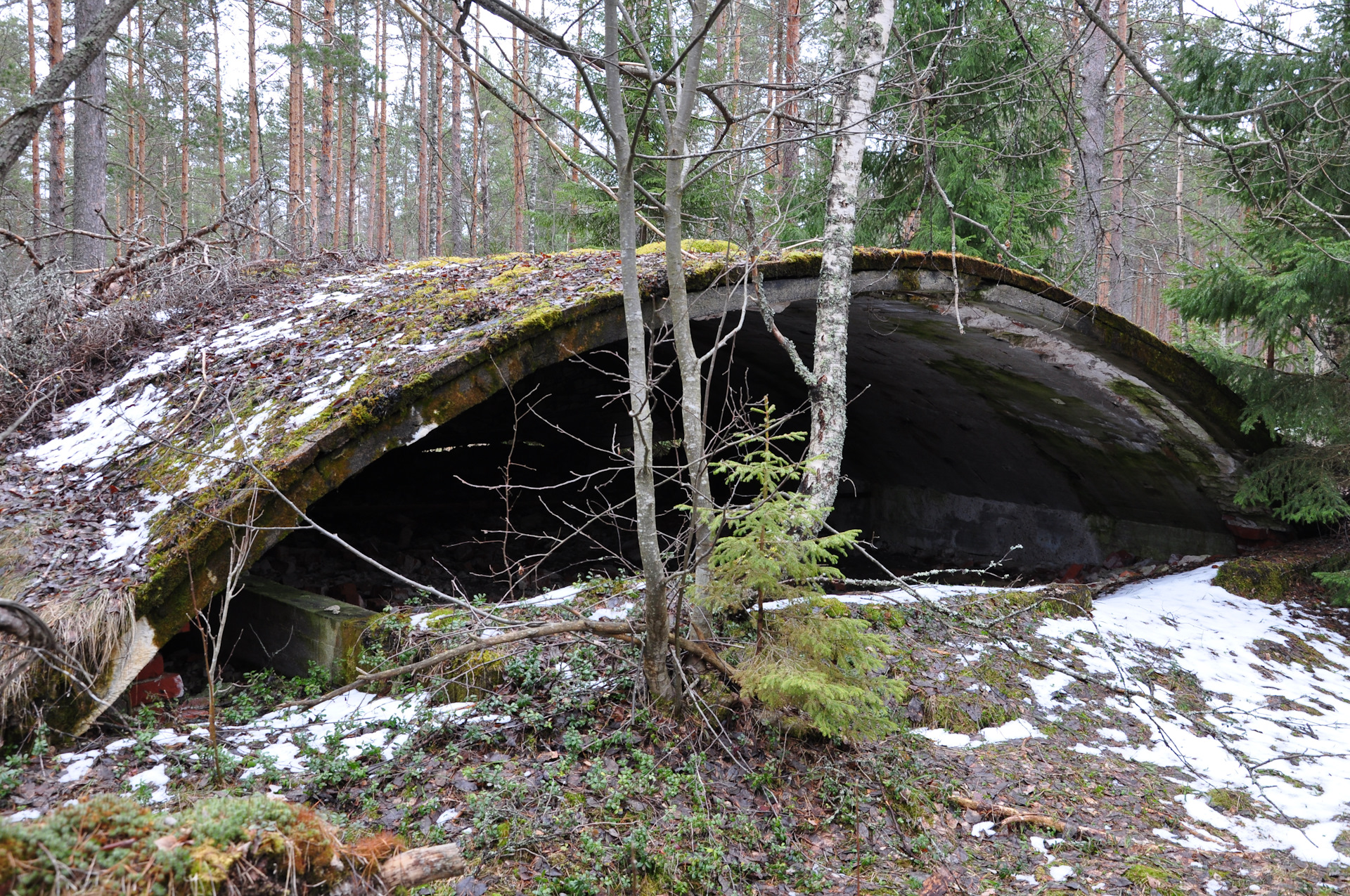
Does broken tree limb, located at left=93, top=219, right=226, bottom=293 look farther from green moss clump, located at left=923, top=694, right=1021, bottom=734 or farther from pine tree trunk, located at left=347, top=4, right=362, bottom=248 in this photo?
pine tree trunk, located at left=347, top=4, right=362, bottom=248

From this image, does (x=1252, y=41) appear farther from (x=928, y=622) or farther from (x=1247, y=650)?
(x=928, y=622)

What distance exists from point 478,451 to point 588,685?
637 centimetres

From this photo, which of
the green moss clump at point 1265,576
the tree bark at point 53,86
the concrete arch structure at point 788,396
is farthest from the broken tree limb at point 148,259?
the green moss clump at point 1265,576

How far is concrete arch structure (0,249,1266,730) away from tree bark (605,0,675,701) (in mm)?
723

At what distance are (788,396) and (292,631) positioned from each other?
720 centimetres

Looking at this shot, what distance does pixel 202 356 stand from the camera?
5488 mm

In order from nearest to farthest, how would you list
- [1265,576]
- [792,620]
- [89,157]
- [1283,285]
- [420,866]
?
[420,866]
[792,620]
[1283,285]
[1265,576]
[89,157]

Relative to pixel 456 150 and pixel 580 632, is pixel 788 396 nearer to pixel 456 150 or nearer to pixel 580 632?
pixel 580 632

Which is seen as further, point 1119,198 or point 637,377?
point 1119,198

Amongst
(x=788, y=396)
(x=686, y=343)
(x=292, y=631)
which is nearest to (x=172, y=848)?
(x=686, y=343)

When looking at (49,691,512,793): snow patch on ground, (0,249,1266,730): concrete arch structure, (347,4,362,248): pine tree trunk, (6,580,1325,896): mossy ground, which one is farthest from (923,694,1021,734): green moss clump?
(347,4,362,248): pine tree trunk

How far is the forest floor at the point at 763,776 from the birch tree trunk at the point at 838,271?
1.13 m

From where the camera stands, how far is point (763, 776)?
11.6 feet

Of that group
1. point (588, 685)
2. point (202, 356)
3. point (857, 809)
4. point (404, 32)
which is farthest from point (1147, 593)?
point (202, 356)
